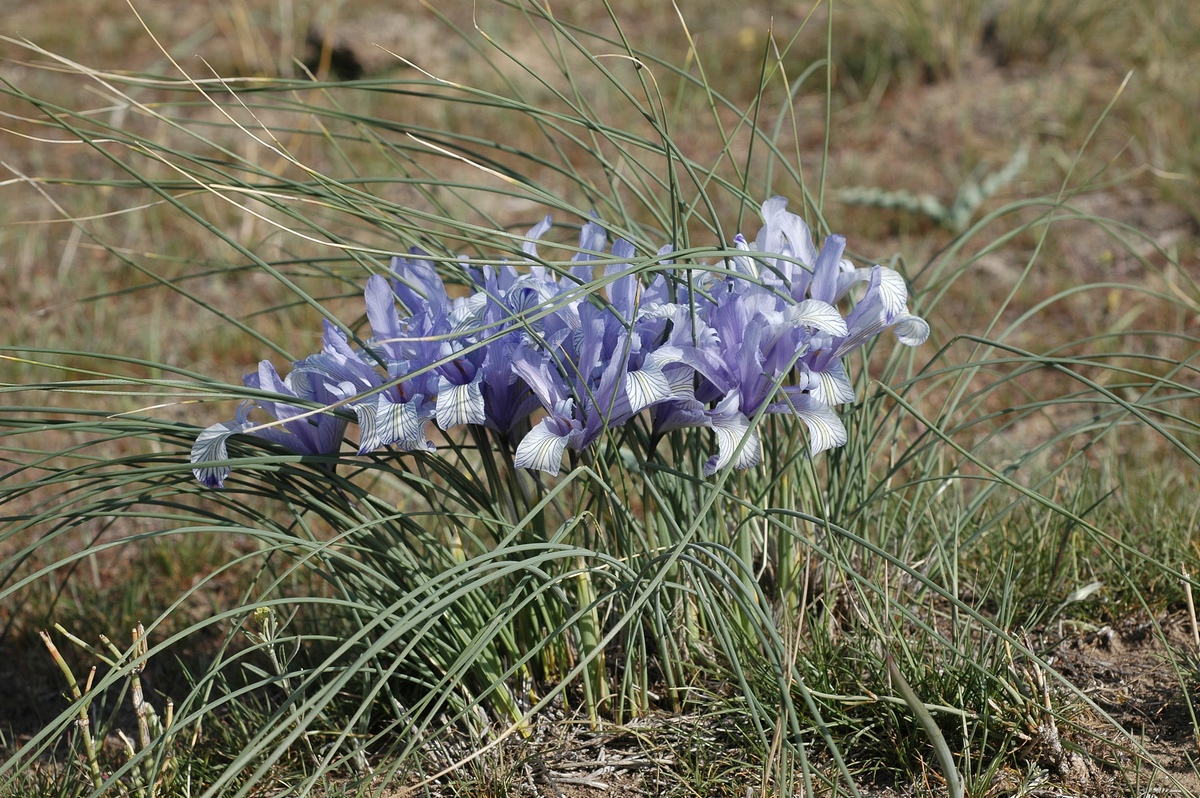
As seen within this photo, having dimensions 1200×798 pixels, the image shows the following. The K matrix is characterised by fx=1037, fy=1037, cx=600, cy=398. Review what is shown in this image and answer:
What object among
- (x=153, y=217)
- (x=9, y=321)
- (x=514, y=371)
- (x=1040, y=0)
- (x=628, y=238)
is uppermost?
(x=1040, y=0)

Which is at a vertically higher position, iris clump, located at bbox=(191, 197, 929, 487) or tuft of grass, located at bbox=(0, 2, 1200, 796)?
iris clump, located at bbox=(191, 197, 929, 487)

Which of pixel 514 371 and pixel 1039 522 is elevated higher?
pixel 514 371

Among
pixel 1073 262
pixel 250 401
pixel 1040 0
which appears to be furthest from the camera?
pixel 1040 0

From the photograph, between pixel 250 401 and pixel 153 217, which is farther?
pixel 153 217

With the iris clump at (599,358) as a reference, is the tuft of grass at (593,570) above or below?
below

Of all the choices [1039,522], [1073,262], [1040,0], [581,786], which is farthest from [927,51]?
[581,786]

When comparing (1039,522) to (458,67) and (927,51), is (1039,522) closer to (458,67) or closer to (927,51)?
(927,51)

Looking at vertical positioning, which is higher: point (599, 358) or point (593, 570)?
point (599, 358)

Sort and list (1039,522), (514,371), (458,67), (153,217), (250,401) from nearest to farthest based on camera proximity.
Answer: (514,371) → (250,401) → (1039,522) → (153,217) → (458,67)
